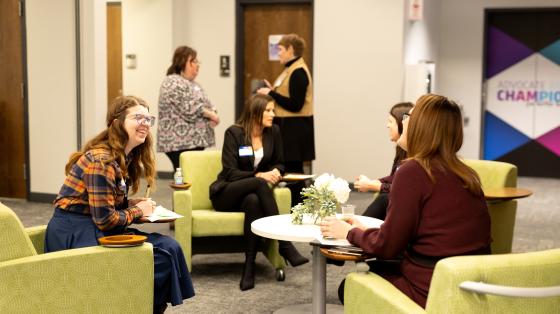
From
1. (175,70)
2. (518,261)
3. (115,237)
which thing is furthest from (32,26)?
(518,261)

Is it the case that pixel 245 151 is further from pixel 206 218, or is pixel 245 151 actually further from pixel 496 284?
pixel 496 284

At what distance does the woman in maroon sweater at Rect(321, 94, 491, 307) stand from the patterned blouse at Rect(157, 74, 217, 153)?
3805 millimetres

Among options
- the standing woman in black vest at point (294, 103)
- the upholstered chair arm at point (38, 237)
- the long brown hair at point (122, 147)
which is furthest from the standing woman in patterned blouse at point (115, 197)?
the standing woman in black vest at point (294, 103)

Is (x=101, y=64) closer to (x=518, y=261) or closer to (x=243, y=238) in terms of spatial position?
(x=243, y=238)

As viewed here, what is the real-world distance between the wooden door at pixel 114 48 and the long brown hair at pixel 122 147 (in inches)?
249

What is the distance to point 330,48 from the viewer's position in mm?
8883

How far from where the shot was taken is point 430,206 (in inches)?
112

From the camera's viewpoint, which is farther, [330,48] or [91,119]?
[330,48]

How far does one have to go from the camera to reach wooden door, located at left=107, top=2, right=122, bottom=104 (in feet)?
32.5

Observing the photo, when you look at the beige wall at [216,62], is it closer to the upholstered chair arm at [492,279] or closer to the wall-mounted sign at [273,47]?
the wall-mounted sign at [273,47]

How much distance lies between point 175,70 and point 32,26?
206 cm

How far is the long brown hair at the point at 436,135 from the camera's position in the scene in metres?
2.90

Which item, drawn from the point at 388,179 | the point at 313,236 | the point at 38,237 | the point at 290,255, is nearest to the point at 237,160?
the point at 290,255

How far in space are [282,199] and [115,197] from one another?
185 centimetres
